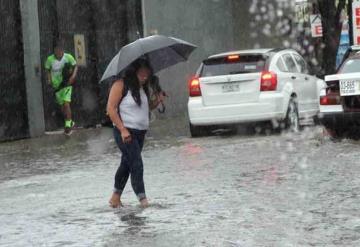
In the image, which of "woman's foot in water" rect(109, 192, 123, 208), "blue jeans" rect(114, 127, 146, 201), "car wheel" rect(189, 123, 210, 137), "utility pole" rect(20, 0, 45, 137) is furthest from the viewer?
"utility pole" rect(20, 0, 45, 137)

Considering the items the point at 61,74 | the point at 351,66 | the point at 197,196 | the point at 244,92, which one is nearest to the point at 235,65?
the point at 244,92

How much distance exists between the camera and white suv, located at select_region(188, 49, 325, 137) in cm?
1487

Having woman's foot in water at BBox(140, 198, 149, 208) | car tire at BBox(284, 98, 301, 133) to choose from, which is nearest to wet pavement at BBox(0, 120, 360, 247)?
woman's foot in water at BBox(140, 198, 149, 208)

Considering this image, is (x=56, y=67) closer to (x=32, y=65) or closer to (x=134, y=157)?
(x=32, y=65)

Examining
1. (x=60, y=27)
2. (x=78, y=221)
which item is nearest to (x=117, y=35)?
(x=60, y=27)

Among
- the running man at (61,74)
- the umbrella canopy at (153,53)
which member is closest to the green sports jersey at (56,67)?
the running man at (61,74)

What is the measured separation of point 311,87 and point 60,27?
594cm

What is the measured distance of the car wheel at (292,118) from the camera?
1536 centimetres

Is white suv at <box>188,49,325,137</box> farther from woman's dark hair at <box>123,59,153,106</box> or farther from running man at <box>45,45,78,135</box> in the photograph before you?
woman's dark hair at <box>123,59,153,106</box>

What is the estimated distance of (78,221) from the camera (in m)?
7.96

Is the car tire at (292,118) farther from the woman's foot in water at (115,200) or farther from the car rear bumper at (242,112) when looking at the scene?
the woman's foot in water at (115,200)

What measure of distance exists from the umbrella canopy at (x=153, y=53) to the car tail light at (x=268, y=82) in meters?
6.12

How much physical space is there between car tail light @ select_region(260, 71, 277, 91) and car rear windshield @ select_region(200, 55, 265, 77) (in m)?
0.24

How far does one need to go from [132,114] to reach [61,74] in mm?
9525
